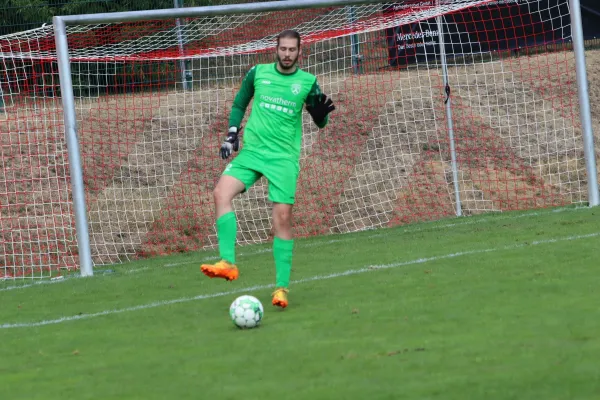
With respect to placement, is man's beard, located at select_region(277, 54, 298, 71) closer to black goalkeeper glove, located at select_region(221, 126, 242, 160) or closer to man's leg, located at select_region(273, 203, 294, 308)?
black goalkeeper glove, located at select_region(221, 126, 242, 160)

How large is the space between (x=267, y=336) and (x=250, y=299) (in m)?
0.39

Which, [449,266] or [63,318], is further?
[449,266]

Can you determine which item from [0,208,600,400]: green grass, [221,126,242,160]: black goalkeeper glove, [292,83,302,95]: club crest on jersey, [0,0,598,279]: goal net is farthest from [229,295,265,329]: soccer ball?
[0,0,598,279]: goal net

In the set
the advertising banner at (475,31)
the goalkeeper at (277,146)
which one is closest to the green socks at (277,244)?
the goalkeeper at (277,146)

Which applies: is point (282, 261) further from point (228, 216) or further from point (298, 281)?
point (298, 281)

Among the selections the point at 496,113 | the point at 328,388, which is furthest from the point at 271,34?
the point at 328,388

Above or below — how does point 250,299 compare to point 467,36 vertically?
below

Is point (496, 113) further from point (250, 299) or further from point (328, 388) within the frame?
point (328, 388)

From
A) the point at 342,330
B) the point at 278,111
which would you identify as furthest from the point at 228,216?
the point at 342,330

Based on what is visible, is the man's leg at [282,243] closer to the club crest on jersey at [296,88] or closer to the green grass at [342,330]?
the green grass at [342,330]

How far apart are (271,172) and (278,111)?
42 centimetres

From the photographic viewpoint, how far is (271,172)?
692cm

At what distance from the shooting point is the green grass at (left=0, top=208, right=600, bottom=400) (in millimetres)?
4586

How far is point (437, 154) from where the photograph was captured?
17.6 meters
